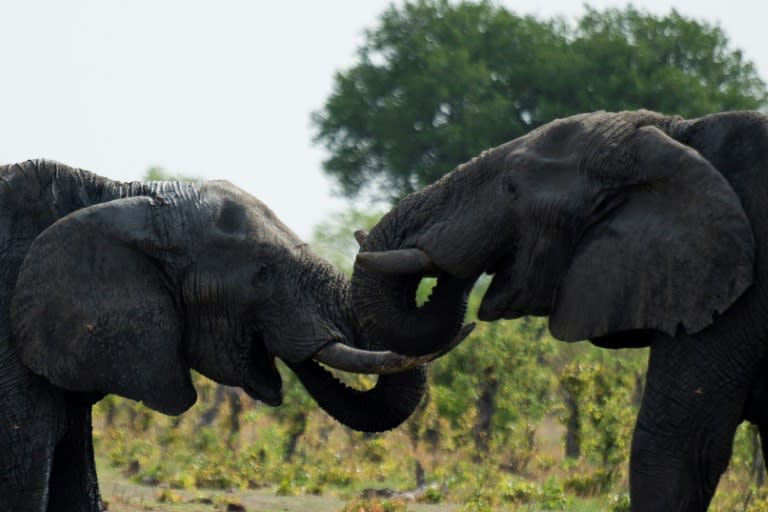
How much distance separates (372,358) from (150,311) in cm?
114

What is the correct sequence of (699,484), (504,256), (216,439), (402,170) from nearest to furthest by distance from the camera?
(699,484) < (504,256) < (216,439) < (402,170)

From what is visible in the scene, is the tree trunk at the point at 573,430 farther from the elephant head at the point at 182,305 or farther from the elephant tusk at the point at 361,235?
the elephant tusk at the point at 361,235

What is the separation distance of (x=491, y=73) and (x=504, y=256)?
29.4 metres

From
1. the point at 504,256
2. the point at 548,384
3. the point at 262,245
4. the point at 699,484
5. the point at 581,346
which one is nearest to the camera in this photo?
the point at 699,484

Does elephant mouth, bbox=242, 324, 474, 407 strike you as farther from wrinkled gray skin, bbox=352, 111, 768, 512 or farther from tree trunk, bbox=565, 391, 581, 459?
tree trunk, bbox=565, 391, 581, 459

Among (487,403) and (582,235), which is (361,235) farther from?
(487,403)

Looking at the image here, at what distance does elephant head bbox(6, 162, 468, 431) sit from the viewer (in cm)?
871

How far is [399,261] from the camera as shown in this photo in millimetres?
8133

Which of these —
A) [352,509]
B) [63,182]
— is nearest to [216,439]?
[352,509]

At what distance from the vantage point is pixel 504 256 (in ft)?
26.8

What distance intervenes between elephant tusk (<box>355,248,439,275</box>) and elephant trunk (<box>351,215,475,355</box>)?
0.05 metres

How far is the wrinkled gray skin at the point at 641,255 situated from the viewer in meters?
7.45

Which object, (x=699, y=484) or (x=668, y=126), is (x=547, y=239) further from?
(x=699, y=484)

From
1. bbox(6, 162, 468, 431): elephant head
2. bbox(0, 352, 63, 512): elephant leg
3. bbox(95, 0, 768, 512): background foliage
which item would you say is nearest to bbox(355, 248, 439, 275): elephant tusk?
bbox(6, 162, 468, 431): elephant head
